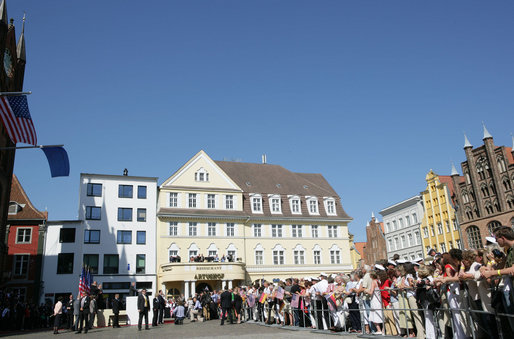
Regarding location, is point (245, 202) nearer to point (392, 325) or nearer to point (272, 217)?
point (272, 217)

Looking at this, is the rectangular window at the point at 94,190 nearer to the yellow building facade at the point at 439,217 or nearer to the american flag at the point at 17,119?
the american flag at the point at 17,119

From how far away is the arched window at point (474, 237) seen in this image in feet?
163

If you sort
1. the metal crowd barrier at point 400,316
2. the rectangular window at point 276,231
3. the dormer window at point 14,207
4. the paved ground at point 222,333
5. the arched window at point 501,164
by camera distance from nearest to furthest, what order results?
the metal crowd barrier at point 400,316 → the paved ground at point 222,333 → the dormer window at point 14,207 → the arched window at point 501,164 → the rectangular window at point 276,231

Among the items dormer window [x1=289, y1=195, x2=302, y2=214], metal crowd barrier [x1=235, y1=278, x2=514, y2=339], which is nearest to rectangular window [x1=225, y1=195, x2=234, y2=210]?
dormer window [x1=289, y1=195, x2=302, y2=214]

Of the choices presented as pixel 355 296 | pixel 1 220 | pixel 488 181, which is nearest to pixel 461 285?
pixel 355 296

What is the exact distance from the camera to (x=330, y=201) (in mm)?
55656

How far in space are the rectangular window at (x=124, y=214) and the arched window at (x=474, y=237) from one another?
38.7 m

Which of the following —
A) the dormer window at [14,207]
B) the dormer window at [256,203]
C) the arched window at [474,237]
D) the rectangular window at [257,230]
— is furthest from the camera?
the dormer window at [256,203]

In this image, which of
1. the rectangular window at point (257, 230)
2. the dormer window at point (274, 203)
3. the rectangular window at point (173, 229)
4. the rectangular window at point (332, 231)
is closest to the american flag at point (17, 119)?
the rectangular window at point (173, 229)

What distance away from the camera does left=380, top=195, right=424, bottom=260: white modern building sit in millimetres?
60375

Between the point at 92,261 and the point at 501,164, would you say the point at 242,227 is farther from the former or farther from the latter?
the point at 501,164

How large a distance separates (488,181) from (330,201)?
18.3m

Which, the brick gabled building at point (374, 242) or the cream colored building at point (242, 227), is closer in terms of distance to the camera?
the cream colored building at point (242, 227)

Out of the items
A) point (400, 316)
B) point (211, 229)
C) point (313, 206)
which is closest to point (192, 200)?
point (211, 229)
